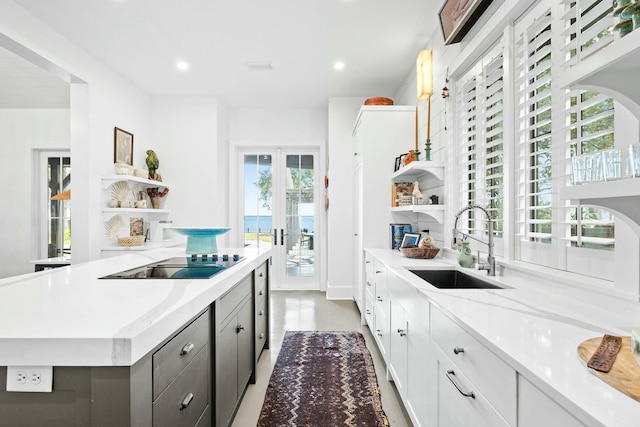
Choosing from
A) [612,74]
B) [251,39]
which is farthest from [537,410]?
[251,39]

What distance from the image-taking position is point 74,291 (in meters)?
1.34

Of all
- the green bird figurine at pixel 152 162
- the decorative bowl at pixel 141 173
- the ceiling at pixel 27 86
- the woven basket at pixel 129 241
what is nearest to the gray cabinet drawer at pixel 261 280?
the woven basket at pixel 129 241

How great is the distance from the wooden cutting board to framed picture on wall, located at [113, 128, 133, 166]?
15.2ft

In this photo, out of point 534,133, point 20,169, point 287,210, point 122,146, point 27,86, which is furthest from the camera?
point 287,210

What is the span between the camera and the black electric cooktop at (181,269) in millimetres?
1656

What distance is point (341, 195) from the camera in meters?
5.01

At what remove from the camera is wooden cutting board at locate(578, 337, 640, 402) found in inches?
26.5

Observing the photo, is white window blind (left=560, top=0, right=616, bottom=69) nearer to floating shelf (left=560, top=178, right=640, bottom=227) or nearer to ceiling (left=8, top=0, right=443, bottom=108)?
floating shelf (left=560, top=178, right=640, bottom=227)

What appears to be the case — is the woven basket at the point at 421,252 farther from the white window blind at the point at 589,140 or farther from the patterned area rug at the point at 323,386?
the white window blind at the point at 589,140

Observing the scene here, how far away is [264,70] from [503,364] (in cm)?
399

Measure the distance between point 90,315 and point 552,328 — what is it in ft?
4.44

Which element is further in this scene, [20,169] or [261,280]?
[20,169]

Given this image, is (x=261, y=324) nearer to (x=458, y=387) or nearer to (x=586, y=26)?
(x=458, y=387)

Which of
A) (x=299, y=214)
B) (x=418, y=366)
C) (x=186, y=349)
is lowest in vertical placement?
(x=418, y=366)
